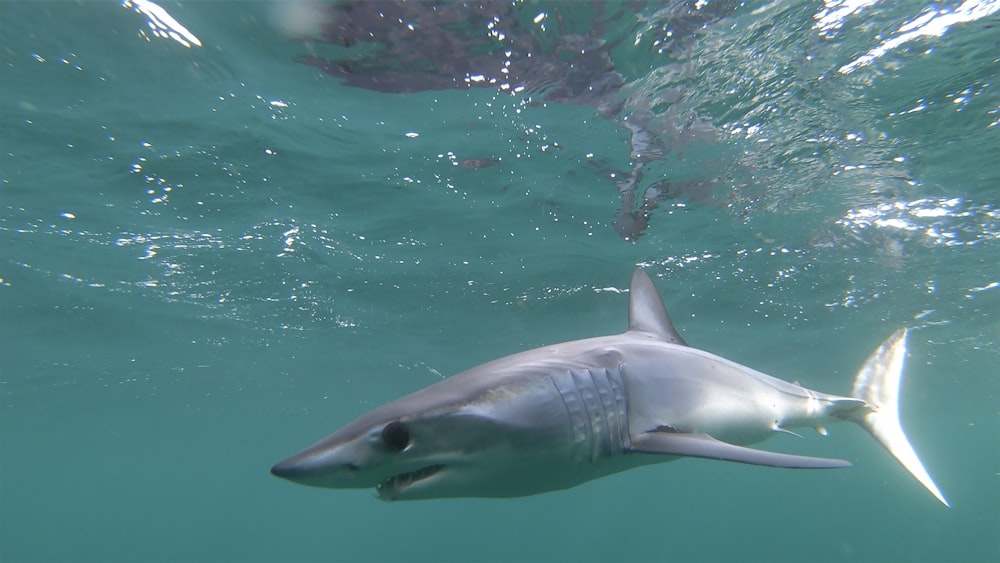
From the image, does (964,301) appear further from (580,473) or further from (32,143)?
(32,143)

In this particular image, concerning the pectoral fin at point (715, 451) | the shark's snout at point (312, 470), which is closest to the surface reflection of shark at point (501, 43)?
the pectoral fin at point (715, 451)

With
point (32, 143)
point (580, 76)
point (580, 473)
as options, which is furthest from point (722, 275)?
point (32, 143)

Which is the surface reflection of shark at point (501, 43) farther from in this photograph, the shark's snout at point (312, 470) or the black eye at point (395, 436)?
the shark's snout at point (312, 470)

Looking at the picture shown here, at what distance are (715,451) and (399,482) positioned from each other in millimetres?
1704

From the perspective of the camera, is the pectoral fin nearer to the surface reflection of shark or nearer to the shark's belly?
the shark's belly

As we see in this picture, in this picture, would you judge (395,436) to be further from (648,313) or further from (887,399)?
(887,399)

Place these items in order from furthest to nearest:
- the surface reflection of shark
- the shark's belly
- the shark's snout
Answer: the surface reflection of shark, the shark's belly, the shark's snout

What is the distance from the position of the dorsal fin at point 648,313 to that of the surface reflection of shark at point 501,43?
139 inches

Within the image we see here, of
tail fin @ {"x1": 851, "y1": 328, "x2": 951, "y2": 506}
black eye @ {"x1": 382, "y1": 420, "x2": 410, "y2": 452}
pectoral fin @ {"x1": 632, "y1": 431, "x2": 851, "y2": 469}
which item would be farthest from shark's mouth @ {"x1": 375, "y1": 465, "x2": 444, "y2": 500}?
tail fin @ {"x1": 851, "y1": 328, "x2": 951, "y2": 506}

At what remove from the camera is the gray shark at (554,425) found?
288 cm

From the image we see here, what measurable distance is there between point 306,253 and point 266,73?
21.7 ft

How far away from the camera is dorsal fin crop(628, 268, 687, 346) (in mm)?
5477

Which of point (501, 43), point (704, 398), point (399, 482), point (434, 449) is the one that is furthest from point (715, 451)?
point (501, 43)

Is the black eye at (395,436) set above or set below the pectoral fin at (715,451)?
above
